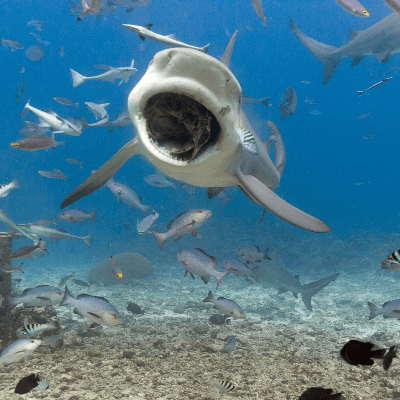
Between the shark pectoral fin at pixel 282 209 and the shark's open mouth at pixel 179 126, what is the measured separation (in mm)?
709

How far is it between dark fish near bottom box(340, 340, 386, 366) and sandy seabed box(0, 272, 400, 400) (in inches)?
74.6

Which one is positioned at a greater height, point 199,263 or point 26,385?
point 199,263

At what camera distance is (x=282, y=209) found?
2158mm

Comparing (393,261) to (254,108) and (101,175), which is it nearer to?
(101,175)

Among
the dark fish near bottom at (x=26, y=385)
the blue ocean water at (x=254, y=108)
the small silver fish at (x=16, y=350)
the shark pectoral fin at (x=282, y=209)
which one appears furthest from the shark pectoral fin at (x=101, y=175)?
the blue ocean water at (x=254, y=108)

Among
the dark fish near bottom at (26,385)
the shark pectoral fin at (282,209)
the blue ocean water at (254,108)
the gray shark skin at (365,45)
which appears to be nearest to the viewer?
the shark pectoral fin at (282,209)

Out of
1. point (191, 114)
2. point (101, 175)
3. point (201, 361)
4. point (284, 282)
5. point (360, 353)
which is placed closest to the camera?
point (360, 353)

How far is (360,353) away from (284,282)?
7012mm

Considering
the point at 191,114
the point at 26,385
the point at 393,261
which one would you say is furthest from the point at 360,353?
the point at 26,385

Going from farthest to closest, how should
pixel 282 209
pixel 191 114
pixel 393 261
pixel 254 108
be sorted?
pixel 254 108
pixel 282 209
pixel 393 261
pixel 191 114

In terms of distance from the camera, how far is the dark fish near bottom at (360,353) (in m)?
1.57

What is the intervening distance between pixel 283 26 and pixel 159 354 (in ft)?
168

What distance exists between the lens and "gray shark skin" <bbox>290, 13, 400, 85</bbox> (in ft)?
16.6

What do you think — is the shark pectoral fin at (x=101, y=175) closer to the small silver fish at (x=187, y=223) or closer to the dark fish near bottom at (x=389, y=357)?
the small silver fish at (x=187, y=223)
